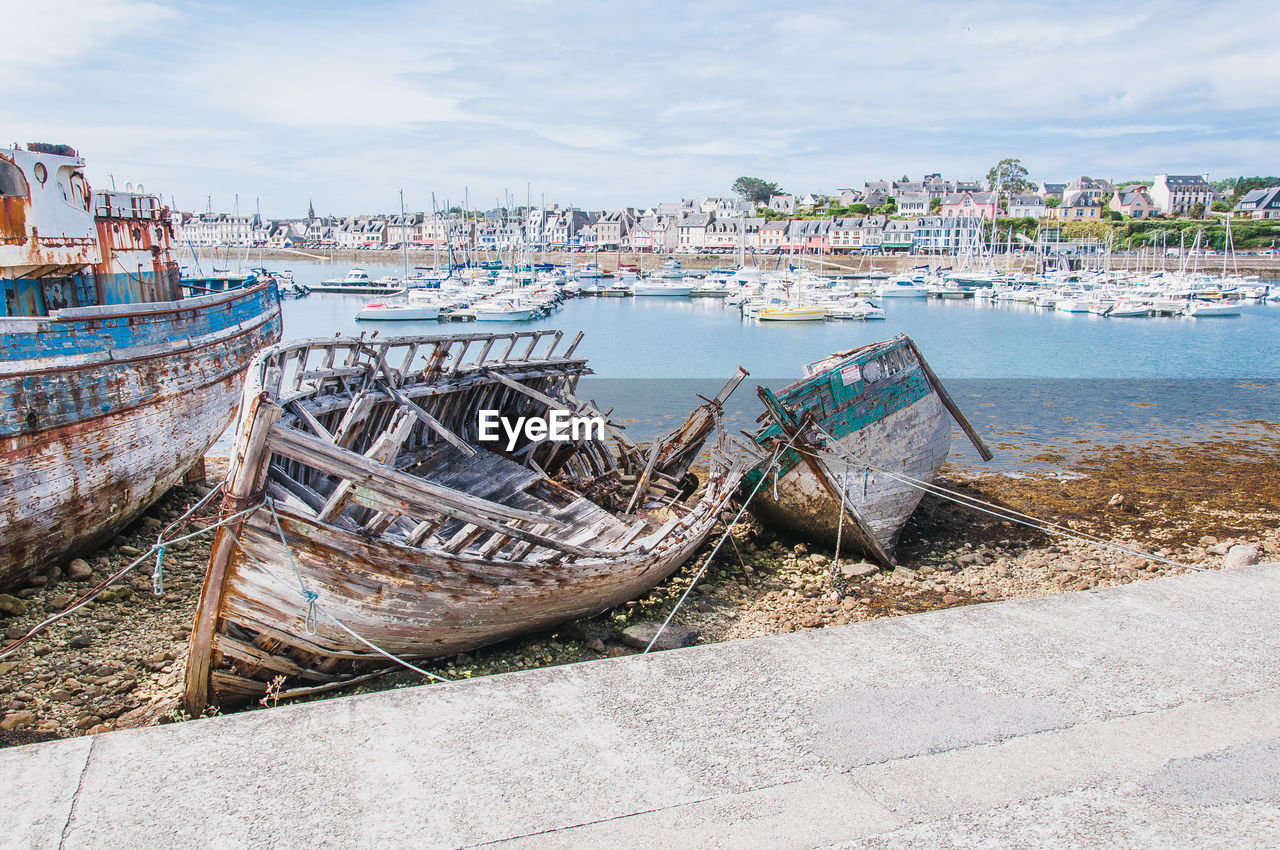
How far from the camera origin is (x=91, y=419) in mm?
9867

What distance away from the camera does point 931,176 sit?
14900cm

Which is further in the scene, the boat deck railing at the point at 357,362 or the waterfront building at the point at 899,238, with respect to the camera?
the waterfront building at the point at 899,238

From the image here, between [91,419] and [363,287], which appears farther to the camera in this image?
[363,287]

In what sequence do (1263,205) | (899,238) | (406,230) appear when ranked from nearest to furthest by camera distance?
1. (899,238)
2. (1263,205)
3. (406,230)

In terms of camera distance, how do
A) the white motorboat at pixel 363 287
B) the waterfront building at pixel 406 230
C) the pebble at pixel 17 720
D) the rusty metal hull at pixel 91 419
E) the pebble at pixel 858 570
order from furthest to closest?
1. the waterfront building at pixel 406 230
2. the white motorboat at pixel 363 287
3. the pebble at pixel 858 570
4. the rusty metal hull at pixel 91 419
5. the pebble at pixel 17 720

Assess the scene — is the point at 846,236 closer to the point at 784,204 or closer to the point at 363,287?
the point at 784,204

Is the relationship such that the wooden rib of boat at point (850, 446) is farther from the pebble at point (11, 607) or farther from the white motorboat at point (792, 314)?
the white motorboat at point (792, 314)

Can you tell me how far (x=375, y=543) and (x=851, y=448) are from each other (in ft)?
23.1

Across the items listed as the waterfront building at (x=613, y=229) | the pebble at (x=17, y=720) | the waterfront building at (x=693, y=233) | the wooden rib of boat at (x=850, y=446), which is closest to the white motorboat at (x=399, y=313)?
the wooden rib of boat at (x=850, y=446)

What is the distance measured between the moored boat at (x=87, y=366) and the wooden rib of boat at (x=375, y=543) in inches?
132

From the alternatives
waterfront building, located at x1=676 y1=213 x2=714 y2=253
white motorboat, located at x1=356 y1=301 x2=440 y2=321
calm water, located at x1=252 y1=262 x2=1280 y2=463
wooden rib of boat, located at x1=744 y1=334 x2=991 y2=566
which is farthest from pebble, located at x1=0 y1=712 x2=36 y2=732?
waterfront building, located at x1=676 y1=213 x2=714 y2=253

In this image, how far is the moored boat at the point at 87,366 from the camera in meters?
9.09

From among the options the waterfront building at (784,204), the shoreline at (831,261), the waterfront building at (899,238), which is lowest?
the shoreline at (831,261)

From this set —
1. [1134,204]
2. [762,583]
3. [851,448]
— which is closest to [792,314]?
[851,448]
